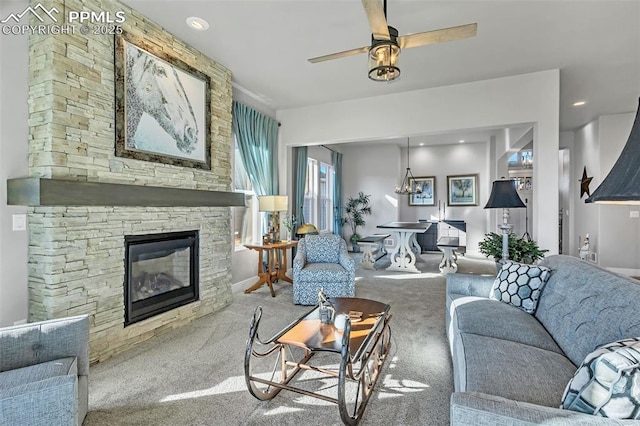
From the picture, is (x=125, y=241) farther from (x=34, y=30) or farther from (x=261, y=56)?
(x=261, y=56)

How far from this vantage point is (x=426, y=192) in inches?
355

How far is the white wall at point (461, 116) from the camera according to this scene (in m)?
3.94

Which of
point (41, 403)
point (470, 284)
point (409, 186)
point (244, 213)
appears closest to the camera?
point (41, 403)

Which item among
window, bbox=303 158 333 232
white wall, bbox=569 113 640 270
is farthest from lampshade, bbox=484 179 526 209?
window, bbox=303 158 333 232

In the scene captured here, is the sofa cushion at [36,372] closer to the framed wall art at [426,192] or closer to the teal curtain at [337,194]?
the teal curtain at [337,194]

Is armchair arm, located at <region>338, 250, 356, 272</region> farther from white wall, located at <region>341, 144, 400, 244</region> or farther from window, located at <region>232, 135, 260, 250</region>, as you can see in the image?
white wall, located at <region>341, 144, 400, 244</region>

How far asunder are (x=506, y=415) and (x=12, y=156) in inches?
130

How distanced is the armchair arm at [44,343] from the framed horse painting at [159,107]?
1.55 metres

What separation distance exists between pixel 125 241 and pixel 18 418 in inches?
68.2

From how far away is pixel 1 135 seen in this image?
220 centimetres

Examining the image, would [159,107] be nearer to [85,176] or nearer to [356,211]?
[85,176]

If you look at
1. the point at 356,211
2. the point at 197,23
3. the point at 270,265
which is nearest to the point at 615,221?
the point at 356,211

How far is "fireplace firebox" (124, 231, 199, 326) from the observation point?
279 centimetres

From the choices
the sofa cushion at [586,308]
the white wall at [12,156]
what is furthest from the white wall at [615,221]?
the white wall at [12,156]
